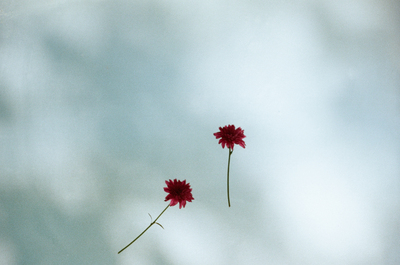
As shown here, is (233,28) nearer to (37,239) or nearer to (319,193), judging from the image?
(319,193)

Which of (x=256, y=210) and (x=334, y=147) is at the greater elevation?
(x=334, y=147)

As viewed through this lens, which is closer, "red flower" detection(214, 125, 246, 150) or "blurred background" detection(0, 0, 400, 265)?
"red flower" detection(214, 125, 246, 150)

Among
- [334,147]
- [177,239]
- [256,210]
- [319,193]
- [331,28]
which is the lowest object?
[177,239]

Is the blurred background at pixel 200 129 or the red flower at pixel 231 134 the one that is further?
the blurred background at pixel 200 129

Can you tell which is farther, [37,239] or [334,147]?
[334,147]

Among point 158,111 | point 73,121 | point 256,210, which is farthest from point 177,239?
point 73,121

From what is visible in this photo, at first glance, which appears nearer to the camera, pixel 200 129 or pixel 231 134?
pixel 231 134
